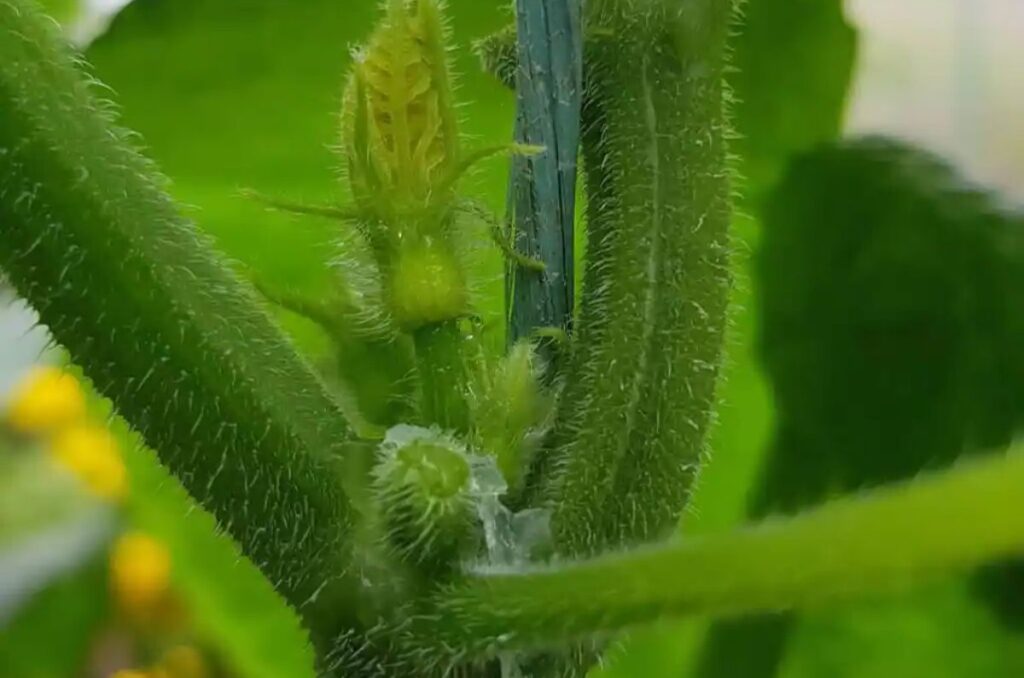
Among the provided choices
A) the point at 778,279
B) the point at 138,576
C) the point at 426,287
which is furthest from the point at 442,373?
the point at 138,576

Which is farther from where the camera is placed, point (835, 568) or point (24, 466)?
point (24, 466)

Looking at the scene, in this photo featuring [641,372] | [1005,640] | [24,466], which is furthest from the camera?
[24,466]

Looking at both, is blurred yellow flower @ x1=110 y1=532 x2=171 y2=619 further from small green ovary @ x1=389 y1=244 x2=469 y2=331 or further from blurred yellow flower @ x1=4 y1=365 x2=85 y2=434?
small green ovary @ x1=389 y1=244 x2=469 y2=331

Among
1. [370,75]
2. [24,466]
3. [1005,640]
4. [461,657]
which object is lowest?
[24,466]

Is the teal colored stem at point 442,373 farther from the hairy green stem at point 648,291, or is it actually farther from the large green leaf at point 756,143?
the large green leaf at point 756,143

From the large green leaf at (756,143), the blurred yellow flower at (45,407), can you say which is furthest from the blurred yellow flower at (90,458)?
the large green leaf at (756,143)

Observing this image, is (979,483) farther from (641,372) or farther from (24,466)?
(24,466)

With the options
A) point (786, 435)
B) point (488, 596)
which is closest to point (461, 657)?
point (488, 596)
